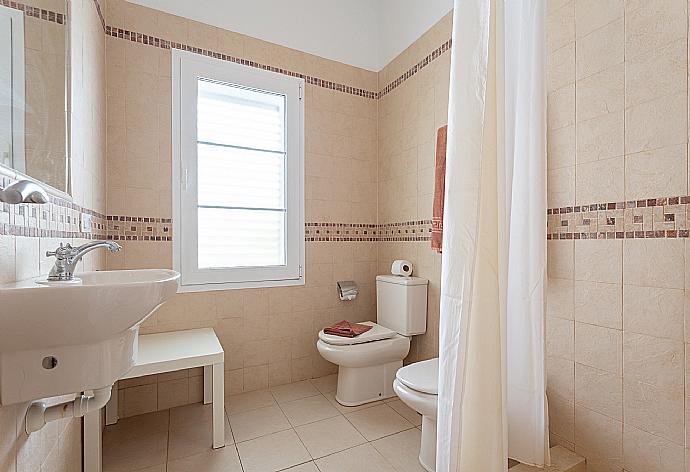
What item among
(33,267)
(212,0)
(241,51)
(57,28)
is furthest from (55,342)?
(212,0)

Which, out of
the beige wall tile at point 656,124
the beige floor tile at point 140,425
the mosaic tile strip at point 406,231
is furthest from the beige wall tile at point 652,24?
the beige floor tile at point 140,425

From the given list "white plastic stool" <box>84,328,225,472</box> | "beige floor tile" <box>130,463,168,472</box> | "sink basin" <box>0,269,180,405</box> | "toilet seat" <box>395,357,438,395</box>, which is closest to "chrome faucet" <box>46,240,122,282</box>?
"sink basin" <box>0,269,180,405</box>

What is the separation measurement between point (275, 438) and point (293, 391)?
0.55 metres

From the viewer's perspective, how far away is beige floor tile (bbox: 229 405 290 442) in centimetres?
189

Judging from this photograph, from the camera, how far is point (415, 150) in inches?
97.0

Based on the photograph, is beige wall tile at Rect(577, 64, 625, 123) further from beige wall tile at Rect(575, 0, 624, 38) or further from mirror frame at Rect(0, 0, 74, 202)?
mirror frame at Rect(0, 0, 74, 202)

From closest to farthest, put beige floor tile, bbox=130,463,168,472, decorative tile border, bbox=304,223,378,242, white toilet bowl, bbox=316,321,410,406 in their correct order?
beige floor tile, bbox=130,463,168,472, white toilet bowl, bbox=316,321,410,406, decorative tile border, bbox=304,223,378,242

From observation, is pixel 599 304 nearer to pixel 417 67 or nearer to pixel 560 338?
pixel 560 338

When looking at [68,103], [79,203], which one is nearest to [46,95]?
[68,103]

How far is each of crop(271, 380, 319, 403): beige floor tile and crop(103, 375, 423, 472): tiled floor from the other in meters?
0.01

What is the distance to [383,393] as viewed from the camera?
7.48 ft

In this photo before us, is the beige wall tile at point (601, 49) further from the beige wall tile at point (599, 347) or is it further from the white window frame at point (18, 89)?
the white window frame at point (18, 89)

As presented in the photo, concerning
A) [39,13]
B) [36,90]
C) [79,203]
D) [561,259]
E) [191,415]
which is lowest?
[191,415]

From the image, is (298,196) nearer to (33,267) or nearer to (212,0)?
(212,0)
